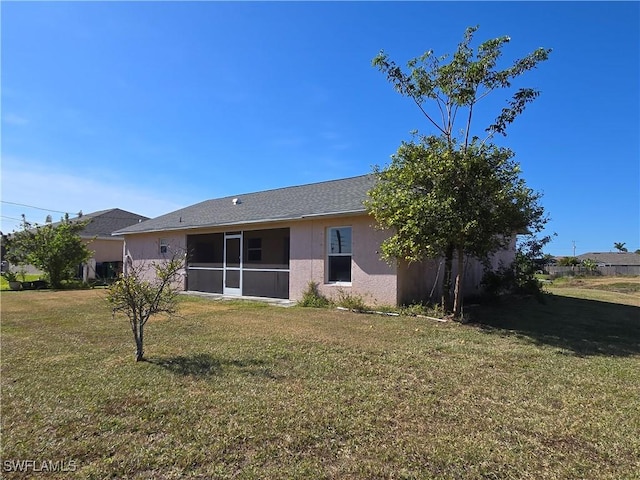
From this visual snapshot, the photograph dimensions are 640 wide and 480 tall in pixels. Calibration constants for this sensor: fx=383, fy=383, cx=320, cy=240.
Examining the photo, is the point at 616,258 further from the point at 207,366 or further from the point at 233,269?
the point at 207,366

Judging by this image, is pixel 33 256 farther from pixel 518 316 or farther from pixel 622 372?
pixel 622 372

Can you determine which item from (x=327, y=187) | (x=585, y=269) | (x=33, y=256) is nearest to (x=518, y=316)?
(x=327, y=187)

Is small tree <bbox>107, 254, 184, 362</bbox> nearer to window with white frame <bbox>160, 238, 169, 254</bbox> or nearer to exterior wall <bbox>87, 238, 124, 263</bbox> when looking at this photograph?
window with white frame <bbox>160, 238, 169, 254</bbox>

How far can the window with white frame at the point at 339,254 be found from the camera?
37.4ft

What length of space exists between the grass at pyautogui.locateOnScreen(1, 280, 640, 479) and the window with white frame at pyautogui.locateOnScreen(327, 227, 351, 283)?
3.90 meters

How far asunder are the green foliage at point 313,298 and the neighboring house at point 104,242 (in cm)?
1430

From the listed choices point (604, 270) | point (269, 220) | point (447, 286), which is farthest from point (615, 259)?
point (269, 220)

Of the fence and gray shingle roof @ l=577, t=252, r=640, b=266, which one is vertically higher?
gray shingle roof @ l=577, t=252, r=640, b=266

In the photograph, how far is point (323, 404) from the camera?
12.8 ft

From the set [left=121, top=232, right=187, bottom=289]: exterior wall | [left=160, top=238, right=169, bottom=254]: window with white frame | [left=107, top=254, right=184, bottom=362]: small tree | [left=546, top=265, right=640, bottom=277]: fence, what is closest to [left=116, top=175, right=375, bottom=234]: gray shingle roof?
[left=121, top=232, right=187, bottom=289]: exterior wall

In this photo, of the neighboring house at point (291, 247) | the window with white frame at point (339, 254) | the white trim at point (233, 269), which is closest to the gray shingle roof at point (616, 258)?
the neighboring house at point (291, 247)

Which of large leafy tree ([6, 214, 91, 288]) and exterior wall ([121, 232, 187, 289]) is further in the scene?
large leafy tree ([6, 214, 91, 288])

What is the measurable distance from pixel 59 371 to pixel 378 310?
280 inches

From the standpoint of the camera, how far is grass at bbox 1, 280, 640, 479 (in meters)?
2.89
